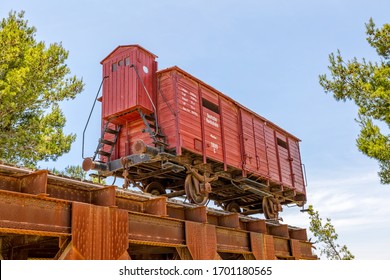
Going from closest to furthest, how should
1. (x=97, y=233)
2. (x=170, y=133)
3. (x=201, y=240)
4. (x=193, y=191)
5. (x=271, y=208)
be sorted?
(x=97, y=233), (x=201, y=240), (x=170, y=133), (x=193, y=191), (x=271, y=208)

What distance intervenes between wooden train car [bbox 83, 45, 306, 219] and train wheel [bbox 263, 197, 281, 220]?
0.90m

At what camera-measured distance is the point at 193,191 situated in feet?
39.5

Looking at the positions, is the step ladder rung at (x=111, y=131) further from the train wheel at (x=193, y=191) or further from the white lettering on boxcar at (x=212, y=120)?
the white lettering on boxcar at (x=212, y=120)

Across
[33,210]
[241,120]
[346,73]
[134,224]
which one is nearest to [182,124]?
[241,120]

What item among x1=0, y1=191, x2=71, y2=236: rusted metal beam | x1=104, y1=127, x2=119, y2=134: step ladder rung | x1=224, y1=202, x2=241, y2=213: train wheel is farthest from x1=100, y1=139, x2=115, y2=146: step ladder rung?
x1=0, y1=191, x2=71, y2=236: rusted metal beam

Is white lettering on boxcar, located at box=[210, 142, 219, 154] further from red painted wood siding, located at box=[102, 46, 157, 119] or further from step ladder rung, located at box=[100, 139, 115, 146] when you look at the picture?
step ladder rung, located at box=[100, 139, 115, 146]

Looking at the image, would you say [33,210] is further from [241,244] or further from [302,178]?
[302,178]

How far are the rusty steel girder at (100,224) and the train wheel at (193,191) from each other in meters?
2.64

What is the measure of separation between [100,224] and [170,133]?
19.4ft

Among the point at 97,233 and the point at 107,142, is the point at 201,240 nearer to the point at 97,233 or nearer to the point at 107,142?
the point at 97,233

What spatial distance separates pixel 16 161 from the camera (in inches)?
706

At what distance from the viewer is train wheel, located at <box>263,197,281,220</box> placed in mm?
15627

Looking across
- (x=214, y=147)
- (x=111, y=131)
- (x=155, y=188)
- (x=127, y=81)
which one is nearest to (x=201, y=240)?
(x=214, y=147)

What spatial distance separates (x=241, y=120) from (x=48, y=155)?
29.2ft
